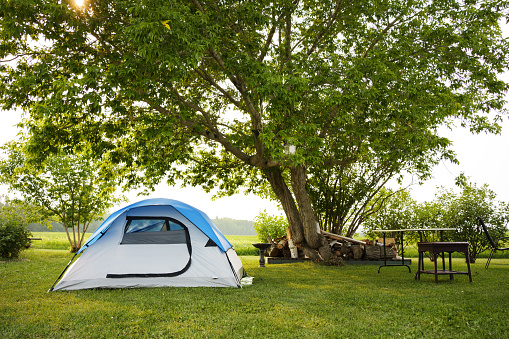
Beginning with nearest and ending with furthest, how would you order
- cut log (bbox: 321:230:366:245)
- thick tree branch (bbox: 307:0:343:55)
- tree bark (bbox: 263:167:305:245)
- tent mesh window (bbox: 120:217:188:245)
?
tent mesh window (bbox: 120:217:188:245)
thick tree branch (bbox: 307:0:343:55)
tree bark (bbox: 263:167:305:245)
cut log (bbox: 321:230:366:245)

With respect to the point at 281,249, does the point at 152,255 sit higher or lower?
higher

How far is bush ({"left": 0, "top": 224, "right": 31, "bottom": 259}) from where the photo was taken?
1177 centimetres

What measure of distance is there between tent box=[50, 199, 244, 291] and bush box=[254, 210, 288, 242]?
983 cm

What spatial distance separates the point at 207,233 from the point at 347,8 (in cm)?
727

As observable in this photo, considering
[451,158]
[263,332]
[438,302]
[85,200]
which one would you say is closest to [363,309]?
[438,302]

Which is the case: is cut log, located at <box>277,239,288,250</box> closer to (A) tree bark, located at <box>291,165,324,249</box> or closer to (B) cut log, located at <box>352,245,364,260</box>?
(A) tree bark, located at <box>291,165,324,249</box>

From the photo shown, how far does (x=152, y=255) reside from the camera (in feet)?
22.1

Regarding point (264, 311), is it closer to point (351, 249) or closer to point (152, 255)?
point (152, 255)

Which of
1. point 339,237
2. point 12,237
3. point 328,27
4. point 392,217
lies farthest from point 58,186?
point 392,217

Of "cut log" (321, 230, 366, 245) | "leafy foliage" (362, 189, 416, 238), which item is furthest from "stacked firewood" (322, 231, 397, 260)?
"leafy foliage" (362, 189, 416, 238)

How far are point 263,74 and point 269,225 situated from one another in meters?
10.4

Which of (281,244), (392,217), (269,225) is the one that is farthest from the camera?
(269,225)

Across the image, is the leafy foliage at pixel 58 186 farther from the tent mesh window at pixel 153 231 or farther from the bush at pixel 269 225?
the tent mesh window at pixel 153 231

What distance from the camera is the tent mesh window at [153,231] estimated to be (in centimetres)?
683
